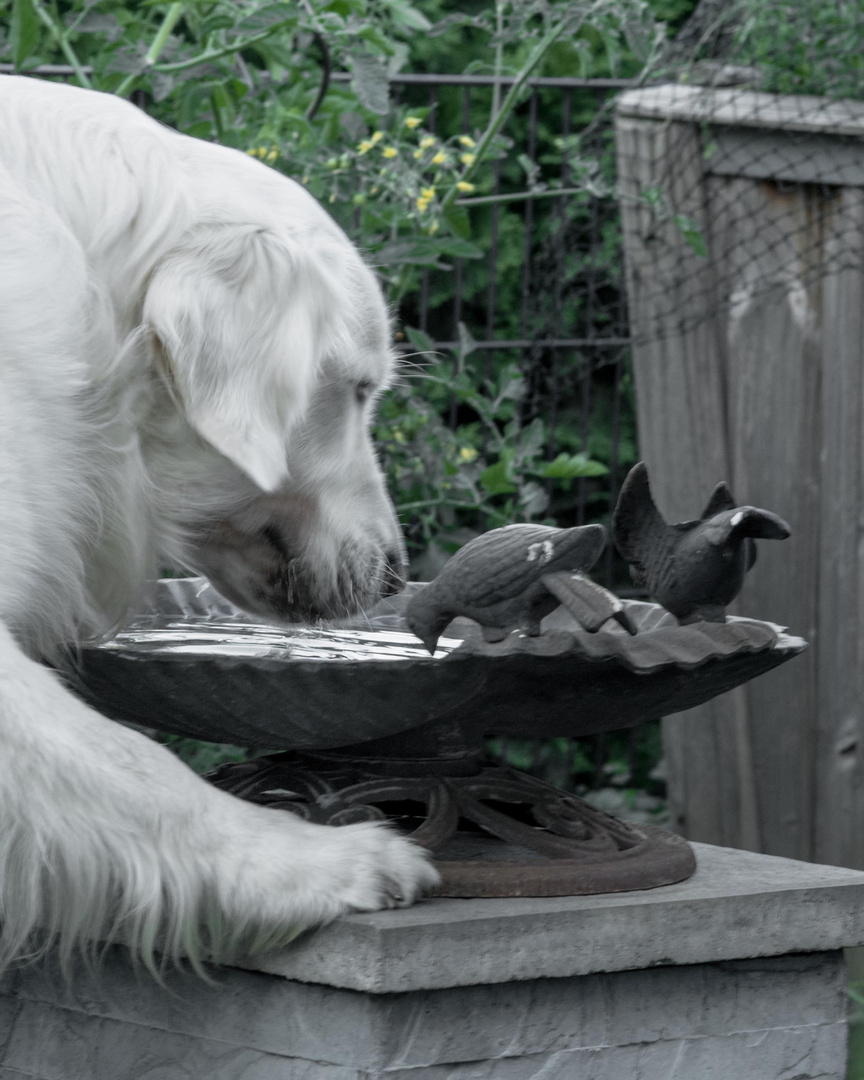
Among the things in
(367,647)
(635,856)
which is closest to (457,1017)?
(635,856)

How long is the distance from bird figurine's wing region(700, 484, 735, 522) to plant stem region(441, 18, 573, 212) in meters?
1.84

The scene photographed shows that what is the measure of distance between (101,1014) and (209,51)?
Result: 2.42 meters

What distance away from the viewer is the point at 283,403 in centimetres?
193

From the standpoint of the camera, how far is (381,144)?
12.4ft

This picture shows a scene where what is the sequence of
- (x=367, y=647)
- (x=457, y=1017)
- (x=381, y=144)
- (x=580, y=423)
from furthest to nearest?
(x=580, y=423) < (x=381, y=144) < (x=367, y=647) < (x=457, y=1017)

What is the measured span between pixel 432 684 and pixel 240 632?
735mm

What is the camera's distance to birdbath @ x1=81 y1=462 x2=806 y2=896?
1736 millimetres

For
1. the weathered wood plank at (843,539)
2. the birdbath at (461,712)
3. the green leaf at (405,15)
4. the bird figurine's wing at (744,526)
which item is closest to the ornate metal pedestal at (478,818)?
the birdbath at (461,712)

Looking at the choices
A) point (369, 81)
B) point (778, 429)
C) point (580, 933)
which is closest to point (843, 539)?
point (778, 429)

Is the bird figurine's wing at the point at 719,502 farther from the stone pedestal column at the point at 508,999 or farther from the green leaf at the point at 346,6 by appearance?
the green leaf at the point at 346,6

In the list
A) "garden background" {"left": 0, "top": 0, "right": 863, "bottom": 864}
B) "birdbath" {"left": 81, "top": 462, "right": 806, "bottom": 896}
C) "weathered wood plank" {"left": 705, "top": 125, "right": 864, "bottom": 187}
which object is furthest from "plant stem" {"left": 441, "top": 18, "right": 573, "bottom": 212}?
"birdbath" {"left": 81, "top": 462, "right": 806, "bottom": 896}

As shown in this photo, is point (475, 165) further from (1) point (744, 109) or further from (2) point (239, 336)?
(2) point (239, 336)

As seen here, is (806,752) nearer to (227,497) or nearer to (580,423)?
(580,423)

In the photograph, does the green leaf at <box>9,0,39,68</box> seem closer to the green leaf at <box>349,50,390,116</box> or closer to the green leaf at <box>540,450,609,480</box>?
the green leaf at <box>349,50,390,116</box>
